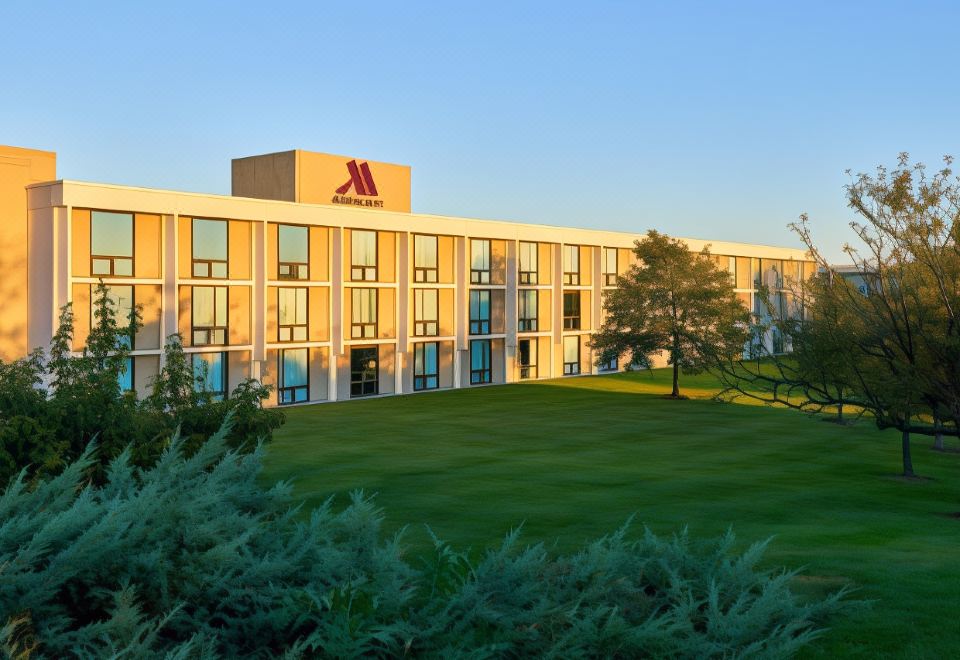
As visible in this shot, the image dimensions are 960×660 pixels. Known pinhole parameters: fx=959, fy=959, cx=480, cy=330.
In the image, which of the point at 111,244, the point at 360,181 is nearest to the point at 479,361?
the point at 360,181

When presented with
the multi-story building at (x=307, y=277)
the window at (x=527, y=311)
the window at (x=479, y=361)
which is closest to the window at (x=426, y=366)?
the multi-story building at (x=307, y=277)

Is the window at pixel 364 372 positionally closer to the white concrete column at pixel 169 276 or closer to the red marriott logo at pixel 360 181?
the red marriott logo at pixel 360 181

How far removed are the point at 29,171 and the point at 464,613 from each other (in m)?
39.7

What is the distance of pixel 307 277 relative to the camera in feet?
162

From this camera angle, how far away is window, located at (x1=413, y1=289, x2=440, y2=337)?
182 feet

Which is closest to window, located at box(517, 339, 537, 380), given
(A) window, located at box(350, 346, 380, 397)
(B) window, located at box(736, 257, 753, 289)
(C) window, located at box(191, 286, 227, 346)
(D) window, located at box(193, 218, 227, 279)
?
(A) window, located at box(350, 346, 380, 397)

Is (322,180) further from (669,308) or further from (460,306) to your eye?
(669,308)

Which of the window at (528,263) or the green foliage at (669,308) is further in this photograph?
the window at (528,263)

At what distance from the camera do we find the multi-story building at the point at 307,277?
41156 mm

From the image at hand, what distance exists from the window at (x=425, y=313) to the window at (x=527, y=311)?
797 cm

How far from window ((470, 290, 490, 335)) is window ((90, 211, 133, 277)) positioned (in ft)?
74.6

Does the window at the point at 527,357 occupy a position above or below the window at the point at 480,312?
below

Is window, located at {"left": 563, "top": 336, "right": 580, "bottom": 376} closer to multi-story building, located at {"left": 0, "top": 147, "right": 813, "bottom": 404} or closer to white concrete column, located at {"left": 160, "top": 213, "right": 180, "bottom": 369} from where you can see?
multi-story building, located at {"left": 0, "top": 147, "right": 813, "bottom": 404}

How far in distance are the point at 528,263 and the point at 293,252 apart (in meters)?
19.5
